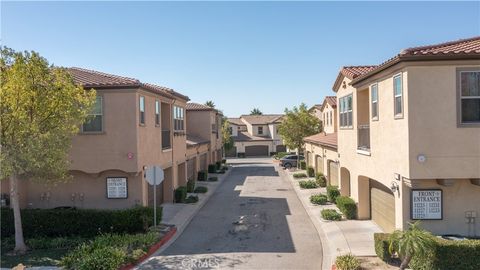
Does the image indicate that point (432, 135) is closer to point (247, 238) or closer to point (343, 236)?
point (343, 236)

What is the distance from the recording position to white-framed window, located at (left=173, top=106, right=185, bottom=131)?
23.2 metres

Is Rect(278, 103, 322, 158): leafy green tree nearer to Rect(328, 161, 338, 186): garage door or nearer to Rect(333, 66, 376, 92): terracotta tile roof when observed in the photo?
Rect(328, 161, 338, 186): garage door

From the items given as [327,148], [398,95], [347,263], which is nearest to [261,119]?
[327,148]

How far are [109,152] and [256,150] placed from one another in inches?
2032

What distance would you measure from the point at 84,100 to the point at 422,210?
439 inches

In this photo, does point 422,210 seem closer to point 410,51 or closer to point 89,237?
point 410,51

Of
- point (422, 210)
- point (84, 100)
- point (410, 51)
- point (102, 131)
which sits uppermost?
point (410, 51)

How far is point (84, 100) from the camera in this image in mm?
13797

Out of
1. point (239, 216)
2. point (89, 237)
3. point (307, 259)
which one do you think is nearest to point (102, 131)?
point (89, 237)

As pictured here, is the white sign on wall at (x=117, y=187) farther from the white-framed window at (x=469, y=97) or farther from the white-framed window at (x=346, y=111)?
the white-framed window at (x=469, y=97)

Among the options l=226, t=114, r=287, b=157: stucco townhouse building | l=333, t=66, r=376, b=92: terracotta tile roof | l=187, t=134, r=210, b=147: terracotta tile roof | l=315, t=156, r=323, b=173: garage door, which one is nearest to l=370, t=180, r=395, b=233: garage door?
l=333, t=66, r=376, b=92: terracotta tile roof

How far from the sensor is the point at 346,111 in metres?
19.3

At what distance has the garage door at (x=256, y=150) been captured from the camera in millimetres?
66938

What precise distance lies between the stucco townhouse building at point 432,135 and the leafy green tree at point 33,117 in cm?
996
